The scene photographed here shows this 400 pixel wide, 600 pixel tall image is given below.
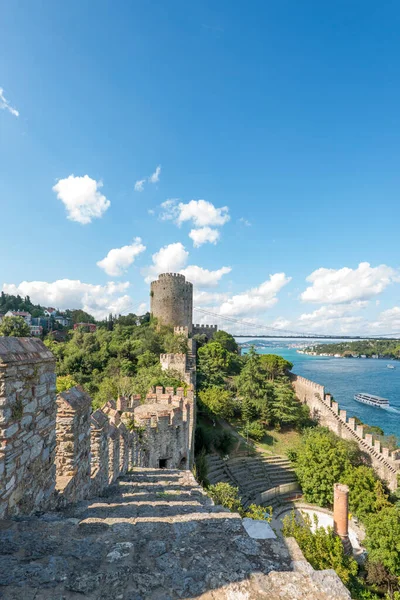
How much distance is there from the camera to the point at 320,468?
17656 millimetres

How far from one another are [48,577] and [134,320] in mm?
41679

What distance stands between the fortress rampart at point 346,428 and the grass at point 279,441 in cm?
351

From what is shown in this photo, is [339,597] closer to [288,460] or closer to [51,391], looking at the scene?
[51,391]

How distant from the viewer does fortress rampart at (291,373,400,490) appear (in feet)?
66.5

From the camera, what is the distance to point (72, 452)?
4176 mm

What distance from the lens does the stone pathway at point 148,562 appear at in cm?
197

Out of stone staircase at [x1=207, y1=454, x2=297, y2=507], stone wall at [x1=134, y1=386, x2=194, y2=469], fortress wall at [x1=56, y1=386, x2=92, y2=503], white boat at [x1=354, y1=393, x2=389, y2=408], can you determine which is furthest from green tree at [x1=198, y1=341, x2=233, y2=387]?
white boat at [x1=354, y1=393, x2=389, y2=408]

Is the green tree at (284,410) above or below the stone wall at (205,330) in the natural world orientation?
below

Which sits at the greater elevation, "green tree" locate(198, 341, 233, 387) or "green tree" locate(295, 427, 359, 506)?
"green tree" locate(198, 341, 233, 387)

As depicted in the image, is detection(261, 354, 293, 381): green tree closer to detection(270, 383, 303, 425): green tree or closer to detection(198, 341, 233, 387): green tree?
detection(198, 341, 233, 387): green tree

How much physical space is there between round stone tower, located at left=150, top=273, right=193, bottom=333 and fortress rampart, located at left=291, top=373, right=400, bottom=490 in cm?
1580

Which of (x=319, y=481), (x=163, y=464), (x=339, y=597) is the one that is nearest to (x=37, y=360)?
(x=339, y=597)

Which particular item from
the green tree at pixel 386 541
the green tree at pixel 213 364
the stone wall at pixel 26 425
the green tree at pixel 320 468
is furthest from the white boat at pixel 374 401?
the stone wall at pixel 26 425

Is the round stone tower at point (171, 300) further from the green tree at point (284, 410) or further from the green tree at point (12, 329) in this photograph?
the green tree at point (284, 410)
